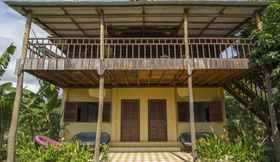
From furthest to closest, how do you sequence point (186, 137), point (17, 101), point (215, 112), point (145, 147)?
point (215, 112) < point (145, 147) < point (186, 137) < point (17, 101)

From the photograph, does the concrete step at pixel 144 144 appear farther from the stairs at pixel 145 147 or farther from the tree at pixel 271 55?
the tree at pixel 271 55

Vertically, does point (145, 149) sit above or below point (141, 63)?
below

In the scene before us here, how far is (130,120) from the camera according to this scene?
39.4ft

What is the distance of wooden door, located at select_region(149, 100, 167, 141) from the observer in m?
11.8

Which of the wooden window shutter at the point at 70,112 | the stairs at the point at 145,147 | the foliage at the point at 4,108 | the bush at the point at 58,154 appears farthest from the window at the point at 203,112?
the foliage at the point at 4,108

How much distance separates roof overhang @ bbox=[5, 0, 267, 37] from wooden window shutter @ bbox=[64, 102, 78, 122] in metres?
3.65

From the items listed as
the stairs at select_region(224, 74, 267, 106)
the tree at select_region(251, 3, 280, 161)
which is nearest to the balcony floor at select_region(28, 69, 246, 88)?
the stairs at select_region(224, 74, 267, 106)

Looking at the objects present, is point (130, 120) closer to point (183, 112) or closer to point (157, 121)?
point (157, 121)

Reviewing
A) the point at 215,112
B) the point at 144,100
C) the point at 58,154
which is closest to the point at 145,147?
the point at 144,100

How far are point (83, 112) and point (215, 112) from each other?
6879 millimetres

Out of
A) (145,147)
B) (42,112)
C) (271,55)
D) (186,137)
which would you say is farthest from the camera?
(42,112)

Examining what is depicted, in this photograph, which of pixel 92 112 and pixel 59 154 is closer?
pixel 59 154

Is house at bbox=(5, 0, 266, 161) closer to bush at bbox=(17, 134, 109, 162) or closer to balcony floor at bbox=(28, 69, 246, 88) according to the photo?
balcony floor at bbox=(28, 69, 246, 88)

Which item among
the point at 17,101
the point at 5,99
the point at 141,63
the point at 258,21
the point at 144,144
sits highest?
the point at 258,21
